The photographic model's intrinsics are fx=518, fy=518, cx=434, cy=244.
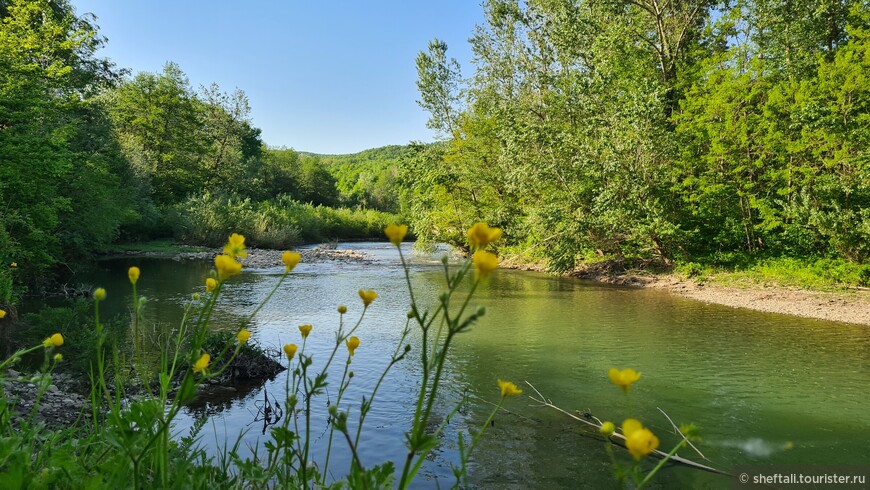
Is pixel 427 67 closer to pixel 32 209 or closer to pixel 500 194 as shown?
pixel 500 194

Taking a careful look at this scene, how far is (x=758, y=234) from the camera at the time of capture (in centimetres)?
1537

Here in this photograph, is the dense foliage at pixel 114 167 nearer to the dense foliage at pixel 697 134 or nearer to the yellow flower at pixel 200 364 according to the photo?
the yellow flower at pixel 200 364

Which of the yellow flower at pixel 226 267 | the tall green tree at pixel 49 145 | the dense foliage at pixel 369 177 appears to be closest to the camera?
the yellow flower at pixel 226 267

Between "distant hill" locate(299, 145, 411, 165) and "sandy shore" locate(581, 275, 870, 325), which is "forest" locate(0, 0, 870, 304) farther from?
"distant hill" locate(299, 145, 411, 165)

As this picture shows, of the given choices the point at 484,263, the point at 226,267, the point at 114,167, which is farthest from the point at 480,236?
the point at 114,167

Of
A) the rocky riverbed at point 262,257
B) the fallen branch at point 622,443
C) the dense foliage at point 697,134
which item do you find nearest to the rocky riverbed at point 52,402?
the fallen branch at point 622,443

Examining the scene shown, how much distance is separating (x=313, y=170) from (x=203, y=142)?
1655 cm

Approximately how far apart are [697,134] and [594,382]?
11572mm

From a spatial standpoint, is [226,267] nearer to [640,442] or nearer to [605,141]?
[640,442]

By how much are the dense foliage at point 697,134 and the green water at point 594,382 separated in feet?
13.4

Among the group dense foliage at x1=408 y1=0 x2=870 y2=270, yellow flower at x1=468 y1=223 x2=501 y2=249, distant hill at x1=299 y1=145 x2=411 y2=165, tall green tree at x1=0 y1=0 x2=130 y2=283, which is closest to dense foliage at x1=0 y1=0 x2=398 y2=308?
tall green tree at x1=0 y1=0 x2=130 y2=283

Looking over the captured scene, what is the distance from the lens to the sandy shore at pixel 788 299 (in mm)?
10320

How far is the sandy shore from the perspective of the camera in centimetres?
1032

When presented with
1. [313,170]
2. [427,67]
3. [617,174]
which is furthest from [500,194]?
[313,170]
